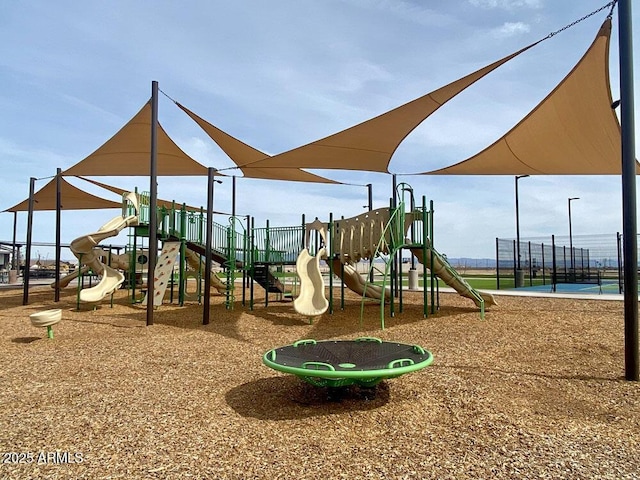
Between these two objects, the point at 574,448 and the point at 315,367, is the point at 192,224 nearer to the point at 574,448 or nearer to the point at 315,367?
the point at 315,367

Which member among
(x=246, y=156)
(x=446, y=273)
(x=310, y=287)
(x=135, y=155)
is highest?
(x=246, y=156)

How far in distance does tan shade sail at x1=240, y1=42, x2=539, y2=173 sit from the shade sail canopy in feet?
37.1

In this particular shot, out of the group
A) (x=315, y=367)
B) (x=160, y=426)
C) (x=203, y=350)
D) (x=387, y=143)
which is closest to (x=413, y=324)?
(x=387, y=143)

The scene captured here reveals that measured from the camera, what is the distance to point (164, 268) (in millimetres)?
12320

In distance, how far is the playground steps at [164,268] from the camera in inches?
461

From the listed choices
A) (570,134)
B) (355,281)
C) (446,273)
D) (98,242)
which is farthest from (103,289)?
(570,134)

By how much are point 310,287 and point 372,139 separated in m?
3.78

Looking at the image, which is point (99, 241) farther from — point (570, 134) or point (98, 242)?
point (570, 134)

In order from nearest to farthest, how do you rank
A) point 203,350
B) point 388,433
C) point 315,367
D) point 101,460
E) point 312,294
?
point 101,460
point 388,433
point 315,367
point 203,350
point 312,294

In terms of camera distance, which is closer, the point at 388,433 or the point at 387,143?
the point at 388,433

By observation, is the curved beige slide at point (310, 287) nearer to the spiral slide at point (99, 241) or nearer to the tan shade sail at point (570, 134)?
the tan shade sail at point (570, 134)

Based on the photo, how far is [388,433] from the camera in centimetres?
359

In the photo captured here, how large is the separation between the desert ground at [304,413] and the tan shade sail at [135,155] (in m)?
5.42

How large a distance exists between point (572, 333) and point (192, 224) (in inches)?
403
